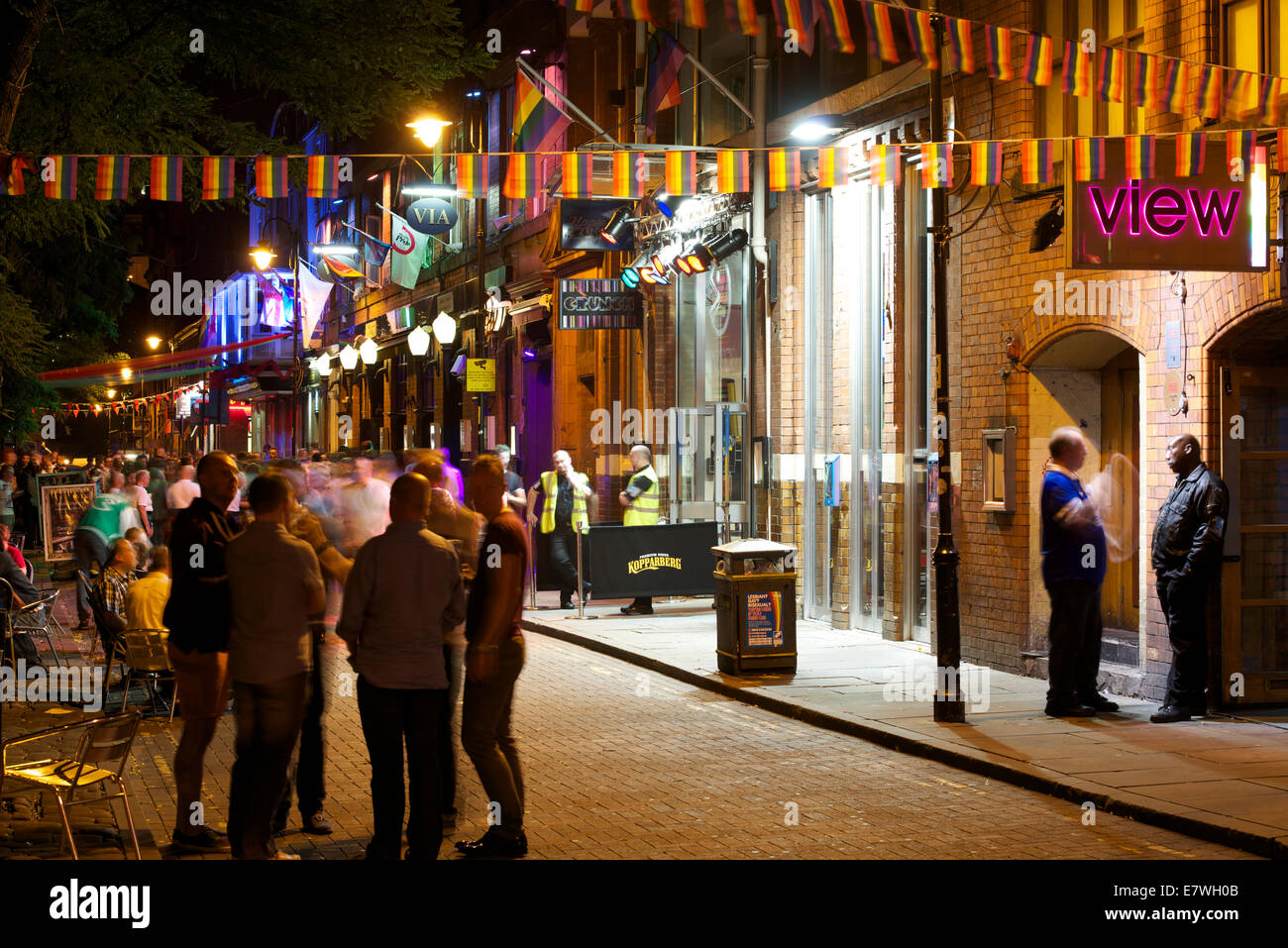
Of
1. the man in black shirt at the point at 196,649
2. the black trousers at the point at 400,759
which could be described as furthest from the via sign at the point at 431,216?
the black trousers at the point at 400,759

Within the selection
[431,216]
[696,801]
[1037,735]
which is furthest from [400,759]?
[431,216]

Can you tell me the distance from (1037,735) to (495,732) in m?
Result: 4.77

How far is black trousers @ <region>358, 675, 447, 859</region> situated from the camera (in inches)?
256

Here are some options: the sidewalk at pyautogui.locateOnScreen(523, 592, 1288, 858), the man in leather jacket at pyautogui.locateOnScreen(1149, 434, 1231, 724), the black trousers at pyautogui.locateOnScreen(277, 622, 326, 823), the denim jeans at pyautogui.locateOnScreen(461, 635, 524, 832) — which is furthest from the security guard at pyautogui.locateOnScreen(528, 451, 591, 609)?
the denim jeans at pyautogui.locateOnScreen(461, 635, 524, 832)

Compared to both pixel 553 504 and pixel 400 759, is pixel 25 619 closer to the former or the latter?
pixel 553 504

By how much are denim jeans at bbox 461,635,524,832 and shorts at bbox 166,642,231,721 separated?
129cm

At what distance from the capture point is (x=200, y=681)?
734 centimetres

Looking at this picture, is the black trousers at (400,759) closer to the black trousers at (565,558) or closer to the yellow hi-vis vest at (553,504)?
the black trousers at (565,558)

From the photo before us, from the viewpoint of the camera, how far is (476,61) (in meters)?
17.2

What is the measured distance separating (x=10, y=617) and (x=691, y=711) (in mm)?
6512

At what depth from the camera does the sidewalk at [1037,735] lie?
26.6 feet

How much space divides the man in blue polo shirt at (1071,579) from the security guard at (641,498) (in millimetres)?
7711
